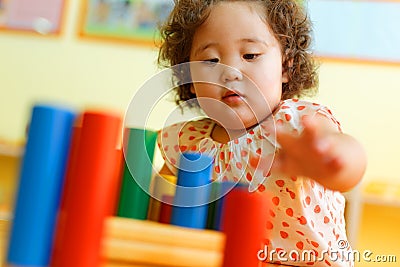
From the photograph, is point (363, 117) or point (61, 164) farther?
point (363, 117)

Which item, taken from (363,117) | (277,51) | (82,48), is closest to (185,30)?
(277,51)

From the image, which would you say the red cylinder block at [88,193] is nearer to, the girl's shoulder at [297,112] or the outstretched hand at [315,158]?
the outstretched hand at [315,158]

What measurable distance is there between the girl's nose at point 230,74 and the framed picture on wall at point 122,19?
32.0 inches

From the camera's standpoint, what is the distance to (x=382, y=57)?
4.50 ft

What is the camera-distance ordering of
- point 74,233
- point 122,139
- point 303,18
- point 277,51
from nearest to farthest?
point 74,233, point 122,139, point 277,51, point 303,18

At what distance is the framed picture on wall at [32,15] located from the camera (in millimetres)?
1566

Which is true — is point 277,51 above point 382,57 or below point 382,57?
below

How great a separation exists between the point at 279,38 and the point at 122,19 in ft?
2.74

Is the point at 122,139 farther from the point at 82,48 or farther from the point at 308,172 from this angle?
the point at 82,48

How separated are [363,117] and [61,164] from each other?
3.66ft

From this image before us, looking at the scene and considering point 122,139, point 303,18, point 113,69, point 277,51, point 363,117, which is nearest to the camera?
point 122,139

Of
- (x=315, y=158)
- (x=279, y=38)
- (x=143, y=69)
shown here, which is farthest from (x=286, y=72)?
(x=143, y=69)

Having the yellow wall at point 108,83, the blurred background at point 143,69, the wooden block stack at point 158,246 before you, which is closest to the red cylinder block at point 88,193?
the wooden block stack at point 158,246

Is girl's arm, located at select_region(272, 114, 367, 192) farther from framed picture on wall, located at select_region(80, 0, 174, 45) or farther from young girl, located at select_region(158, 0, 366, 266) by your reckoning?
framed picture on wall, located at select_region(80, 0, 174, 45)
